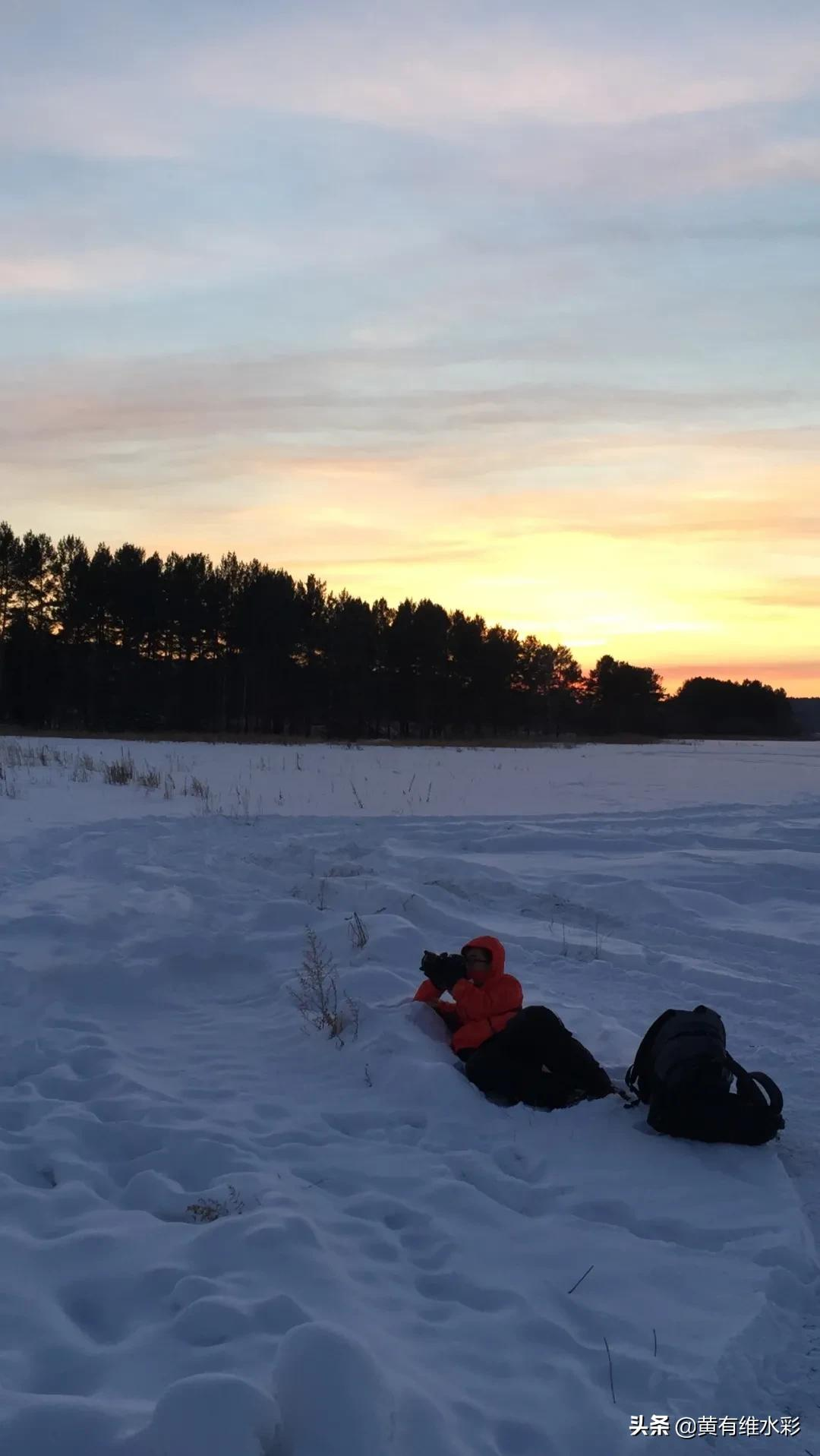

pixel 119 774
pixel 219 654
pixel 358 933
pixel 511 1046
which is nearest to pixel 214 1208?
pixel 511 1046

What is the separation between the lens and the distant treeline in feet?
198

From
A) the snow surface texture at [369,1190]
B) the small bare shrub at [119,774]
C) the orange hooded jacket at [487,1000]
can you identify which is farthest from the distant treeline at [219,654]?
the orange hooded jacket at [487,1000]

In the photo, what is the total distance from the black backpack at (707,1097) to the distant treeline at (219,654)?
51.2 meters

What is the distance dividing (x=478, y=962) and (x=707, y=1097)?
1272 millimetres

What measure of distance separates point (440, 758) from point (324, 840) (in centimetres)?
2043

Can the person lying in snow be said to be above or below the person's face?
below

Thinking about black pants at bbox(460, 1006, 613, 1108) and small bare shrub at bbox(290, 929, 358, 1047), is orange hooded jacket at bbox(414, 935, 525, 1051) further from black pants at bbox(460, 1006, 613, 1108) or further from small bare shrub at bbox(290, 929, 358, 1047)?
small bare shrub at bbox(290, 929, 358, 1047)

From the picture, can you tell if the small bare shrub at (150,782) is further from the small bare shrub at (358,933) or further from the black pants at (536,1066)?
the black pants at (536,1066)

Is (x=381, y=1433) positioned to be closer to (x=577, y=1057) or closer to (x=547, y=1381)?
(x=547, y=1381)

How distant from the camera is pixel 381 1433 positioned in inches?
90.0

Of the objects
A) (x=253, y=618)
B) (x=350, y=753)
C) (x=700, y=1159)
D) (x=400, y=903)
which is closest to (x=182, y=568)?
(x=253, y=618)

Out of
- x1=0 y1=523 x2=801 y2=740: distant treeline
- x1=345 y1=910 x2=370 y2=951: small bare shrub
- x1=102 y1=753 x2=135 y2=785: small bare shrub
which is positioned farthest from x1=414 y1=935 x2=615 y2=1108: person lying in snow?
x1=0 y1=523 x2=801 y2=740: distant treeline

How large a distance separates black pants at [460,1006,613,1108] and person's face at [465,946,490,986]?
1.05 feet

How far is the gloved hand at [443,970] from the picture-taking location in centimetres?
527
